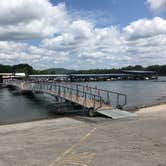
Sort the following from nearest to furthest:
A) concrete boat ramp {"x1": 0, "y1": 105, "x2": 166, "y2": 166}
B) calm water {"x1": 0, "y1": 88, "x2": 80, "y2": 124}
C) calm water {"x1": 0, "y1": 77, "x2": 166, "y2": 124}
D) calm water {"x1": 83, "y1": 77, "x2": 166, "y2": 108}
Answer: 1. concrete boat ramp {"x1": 0, "y1": 105, "x2": 166, "y2": 166}
2. calm water {"x1": 0, "y1": 88, "x2": 80, "y2": 124}
3. calm water {"x1": 0, "y1": 77, "x2": 166, "y2": 124}
4. calm water {"x1": 83, "y1": 77, "x2": 166, "y2": 108}

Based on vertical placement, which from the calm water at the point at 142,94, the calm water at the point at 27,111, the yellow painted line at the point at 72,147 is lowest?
the calm water at the point at 142,94

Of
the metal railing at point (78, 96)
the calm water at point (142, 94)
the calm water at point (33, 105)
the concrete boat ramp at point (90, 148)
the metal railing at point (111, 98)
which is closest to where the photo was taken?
the concrete boat ramp at point (90, 148)

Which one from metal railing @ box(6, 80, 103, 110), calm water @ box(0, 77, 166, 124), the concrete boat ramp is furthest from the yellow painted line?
calm water @ box(0, 77, 166, 124)

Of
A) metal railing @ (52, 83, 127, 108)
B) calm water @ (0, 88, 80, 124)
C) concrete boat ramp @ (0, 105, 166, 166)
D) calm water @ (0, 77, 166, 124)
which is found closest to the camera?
concrete boat ramp @ (0, 105, 166, 166)

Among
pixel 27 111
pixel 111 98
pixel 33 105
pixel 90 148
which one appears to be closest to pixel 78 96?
pixel 27 111

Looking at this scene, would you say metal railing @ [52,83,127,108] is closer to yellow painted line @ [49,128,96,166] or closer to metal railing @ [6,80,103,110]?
metal railing @ [6,80,103,110]

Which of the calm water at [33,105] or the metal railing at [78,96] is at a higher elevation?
the metal railing at [78,96]

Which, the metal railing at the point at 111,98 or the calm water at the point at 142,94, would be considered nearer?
the metal railing at the point at 111,98

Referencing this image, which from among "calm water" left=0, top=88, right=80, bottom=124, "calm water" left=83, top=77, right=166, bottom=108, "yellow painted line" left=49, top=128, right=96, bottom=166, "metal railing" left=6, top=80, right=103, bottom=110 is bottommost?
"calm water" left=83, top=77, right=166, bottom=108

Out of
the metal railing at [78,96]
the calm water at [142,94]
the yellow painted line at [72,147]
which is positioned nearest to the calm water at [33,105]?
the calm water at [142,94]

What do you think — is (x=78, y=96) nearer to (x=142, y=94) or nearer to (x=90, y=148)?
(x=90, y=148)

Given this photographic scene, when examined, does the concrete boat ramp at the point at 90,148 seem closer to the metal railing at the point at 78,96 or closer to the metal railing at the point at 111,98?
the metal railing at the point at 78,96

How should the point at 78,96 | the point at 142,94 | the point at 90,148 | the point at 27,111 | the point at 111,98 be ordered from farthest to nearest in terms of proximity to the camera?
the point at 142,94 < the point at 111,98 < the point at 27,111 < the point at 78,96 < the point at 90,148

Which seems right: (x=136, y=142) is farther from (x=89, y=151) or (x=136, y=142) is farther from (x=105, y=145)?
(x=89, y=151)
